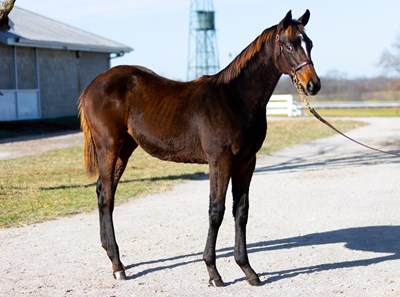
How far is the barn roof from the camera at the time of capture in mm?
25884

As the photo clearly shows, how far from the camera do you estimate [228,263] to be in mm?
6840

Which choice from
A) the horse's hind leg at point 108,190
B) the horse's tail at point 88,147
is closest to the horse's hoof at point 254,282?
the horse's hind leg at point 108,190

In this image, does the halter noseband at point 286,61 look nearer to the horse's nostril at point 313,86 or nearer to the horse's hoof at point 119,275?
the horse's nostril at point 313,86

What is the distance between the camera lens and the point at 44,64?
2839 centimetres

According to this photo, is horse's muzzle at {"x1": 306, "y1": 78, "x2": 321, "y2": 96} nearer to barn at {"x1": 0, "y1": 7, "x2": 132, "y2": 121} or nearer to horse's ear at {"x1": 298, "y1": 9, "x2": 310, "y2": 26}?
horse's ear at {"x1": 298, "y1": 9, "x2": 310, "y2": 26}

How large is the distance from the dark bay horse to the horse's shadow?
21.0 inches

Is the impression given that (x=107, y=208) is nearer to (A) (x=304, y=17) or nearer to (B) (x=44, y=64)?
(A) (x=304, y=17)

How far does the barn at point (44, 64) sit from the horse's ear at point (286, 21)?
20.5 metres

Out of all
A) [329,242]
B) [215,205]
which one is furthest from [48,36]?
[215,205]

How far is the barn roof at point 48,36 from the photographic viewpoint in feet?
84.9

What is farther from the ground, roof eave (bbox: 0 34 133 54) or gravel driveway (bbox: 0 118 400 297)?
roof eave (bbox: 0 34 133 54)

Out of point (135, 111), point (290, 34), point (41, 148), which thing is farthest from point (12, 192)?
point (41, 148)

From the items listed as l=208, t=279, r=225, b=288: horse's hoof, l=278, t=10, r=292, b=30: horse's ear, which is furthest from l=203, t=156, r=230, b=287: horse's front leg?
l=278, t=10, r=292, b=30: horse's ear

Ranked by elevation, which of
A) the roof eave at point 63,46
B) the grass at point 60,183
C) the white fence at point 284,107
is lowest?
the white fence at point 284,107
